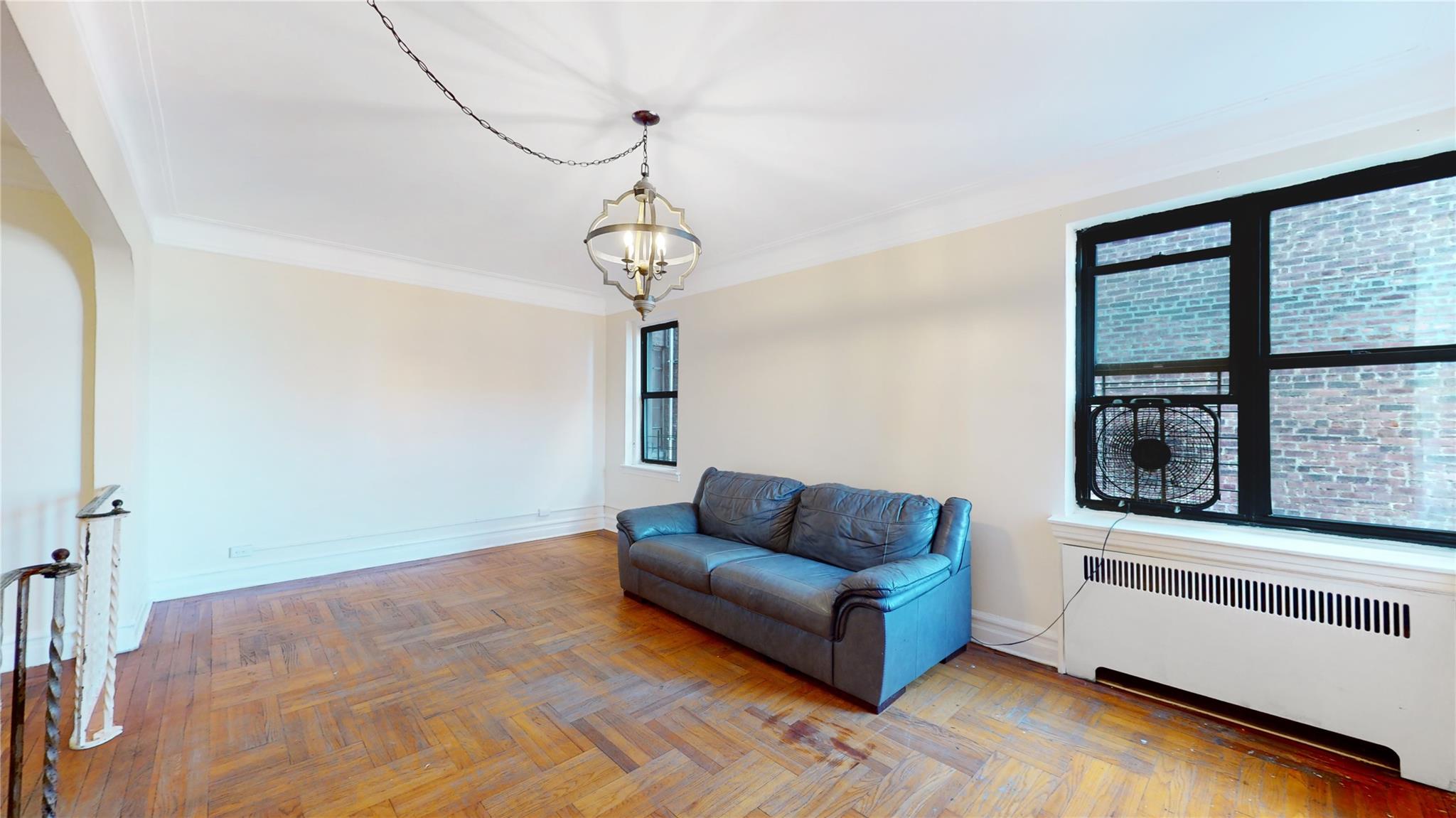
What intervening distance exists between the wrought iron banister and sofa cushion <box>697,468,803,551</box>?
2916mm

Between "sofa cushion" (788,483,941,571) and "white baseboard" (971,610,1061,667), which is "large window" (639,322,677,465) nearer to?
"sofa cushion" (788,483,941,571)

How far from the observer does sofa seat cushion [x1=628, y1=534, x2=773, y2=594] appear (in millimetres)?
3178

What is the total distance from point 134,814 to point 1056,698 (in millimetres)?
3467

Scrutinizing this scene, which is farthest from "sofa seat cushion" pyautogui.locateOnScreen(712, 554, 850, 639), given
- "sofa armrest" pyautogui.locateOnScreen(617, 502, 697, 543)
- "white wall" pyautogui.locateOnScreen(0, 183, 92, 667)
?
"white wall" pyautogui.locateOnScreen(0, 183, 92, 667)

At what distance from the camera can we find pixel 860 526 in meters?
3.10

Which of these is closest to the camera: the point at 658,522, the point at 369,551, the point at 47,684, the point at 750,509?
the point at 47,684

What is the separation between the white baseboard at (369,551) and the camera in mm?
3758

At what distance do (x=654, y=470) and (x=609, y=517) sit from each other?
3.28ft

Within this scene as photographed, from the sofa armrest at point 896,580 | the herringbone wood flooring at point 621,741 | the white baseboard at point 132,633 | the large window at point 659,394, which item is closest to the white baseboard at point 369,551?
the white baseboard at point 132,633

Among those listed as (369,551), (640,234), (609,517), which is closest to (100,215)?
(640,234)

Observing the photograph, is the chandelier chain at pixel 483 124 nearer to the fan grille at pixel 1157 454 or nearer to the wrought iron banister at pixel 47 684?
the wrought iron banister at pixel 47 684

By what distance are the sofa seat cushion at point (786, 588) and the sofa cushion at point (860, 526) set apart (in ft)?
0.37

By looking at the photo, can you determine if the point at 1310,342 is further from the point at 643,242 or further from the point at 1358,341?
the point at 643,242

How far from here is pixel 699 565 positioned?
318 cm
